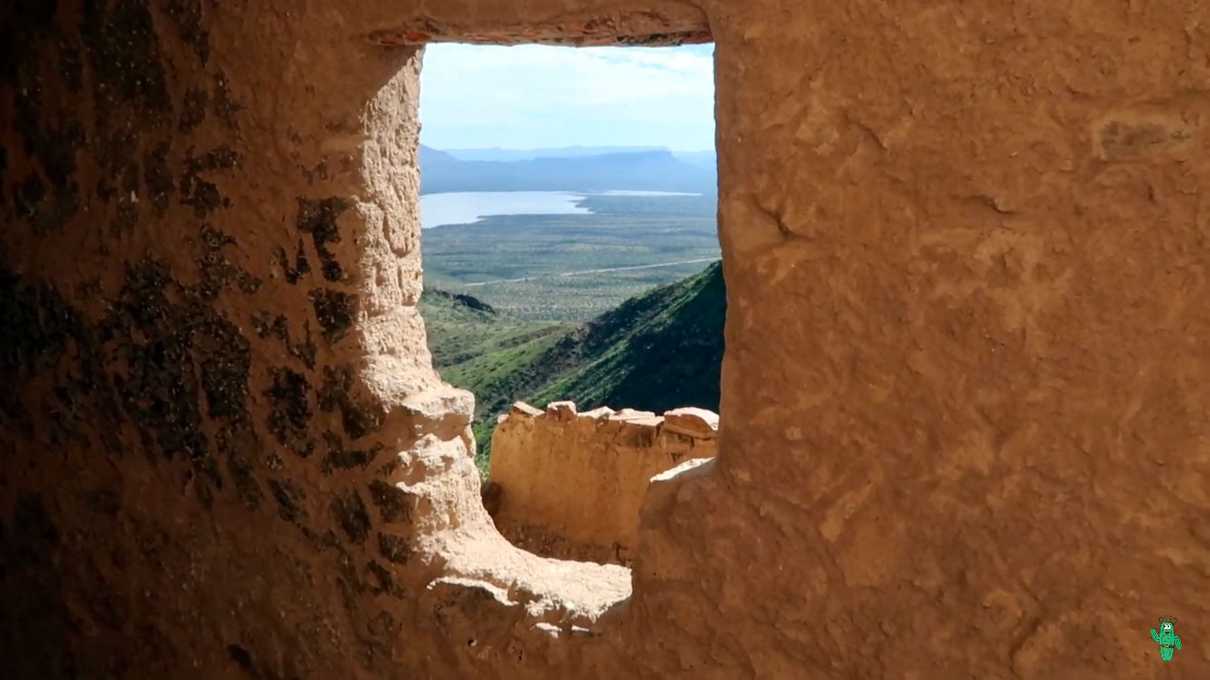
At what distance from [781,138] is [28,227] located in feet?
6.36

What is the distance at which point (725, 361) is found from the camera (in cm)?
186

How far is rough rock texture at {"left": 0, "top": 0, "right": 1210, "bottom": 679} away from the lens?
61.4 inches

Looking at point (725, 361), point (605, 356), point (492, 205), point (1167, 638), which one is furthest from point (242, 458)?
point (492, 205)

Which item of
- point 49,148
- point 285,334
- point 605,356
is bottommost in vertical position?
point 605,356

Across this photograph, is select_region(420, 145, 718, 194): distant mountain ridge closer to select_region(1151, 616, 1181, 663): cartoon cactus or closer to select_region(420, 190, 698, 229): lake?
select_region(420, 190, 698, 229): lake

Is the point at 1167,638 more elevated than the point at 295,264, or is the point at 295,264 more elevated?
the point at 295,264

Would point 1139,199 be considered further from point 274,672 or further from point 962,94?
point 274,672

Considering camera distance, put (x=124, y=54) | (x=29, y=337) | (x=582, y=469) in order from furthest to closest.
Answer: (x=582, y=469)
(x=29, y=337)
(x=124, y=54)

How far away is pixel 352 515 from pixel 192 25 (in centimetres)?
106

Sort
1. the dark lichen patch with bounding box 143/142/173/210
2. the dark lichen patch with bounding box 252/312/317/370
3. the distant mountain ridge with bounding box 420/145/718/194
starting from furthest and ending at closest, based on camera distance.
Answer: the distant mountain ridge with bounding box 420/145/718/194 < the dark lichen patch with bounding box 143/142/173/210 < the dark lichen patch with bounding box 252/312/317/370

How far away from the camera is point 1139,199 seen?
1.52m

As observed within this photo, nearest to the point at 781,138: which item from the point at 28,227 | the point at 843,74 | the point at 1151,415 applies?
the point at 843,74

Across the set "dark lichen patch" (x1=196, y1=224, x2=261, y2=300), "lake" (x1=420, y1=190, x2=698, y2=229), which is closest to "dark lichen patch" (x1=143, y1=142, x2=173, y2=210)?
"dark lichen patch" (x1=196, y1=224, x2=261, y2=300)

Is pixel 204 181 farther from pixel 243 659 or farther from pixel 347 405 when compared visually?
pixel 243 659
